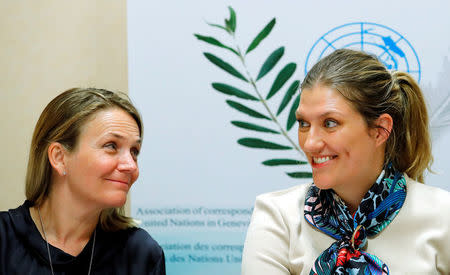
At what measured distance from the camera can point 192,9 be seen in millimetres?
2670

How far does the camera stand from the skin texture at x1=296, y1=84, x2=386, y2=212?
5.67ft

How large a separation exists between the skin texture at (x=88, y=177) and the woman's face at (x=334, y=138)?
68 centimetres

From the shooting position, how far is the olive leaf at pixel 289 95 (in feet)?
8.63

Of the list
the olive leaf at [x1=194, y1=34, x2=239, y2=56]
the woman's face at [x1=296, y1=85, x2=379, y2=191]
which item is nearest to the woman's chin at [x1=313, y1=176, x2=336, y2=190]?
the woman's face at [x1=296, y1=85, x2=379, y2=191]

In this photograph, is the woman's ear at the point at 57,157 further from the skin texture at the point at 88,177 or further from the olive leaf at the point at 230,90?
the olive leaf at the point at 230,90

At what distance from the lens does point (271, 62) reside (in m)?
2.63

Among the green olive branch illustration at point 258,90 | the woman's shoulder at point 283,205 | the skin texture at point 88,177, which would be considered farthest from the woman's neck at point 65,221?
the green olive branch illustration at point 258,90

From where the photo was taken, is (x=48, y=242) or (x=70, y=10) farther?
(x=70, y=10)

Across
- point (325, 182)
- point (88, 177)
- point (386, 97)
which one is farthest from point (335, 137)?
point (88, 177)

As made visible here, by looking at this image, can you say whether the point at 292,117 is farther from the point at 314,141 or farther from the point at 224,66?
the point at 314,141

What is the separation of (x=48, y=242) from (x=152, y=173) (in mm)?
830

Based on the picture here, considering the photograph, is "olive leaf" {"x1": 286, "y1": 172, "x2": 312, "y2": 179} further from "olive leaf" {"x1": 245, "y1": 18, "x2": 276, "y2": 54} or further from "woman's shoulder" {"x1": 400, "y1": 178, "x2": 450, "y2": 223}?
"woman's shoulder" {"x1": 400, "y1": 178, "x2": 450, "y2": 223}

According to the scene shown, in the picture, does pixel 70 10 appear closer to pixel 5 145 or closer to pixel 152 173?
pixel 5 145

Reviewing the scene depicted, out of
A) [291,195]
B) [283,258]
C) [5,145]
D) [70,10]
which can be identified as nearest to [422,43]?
[291,195]
